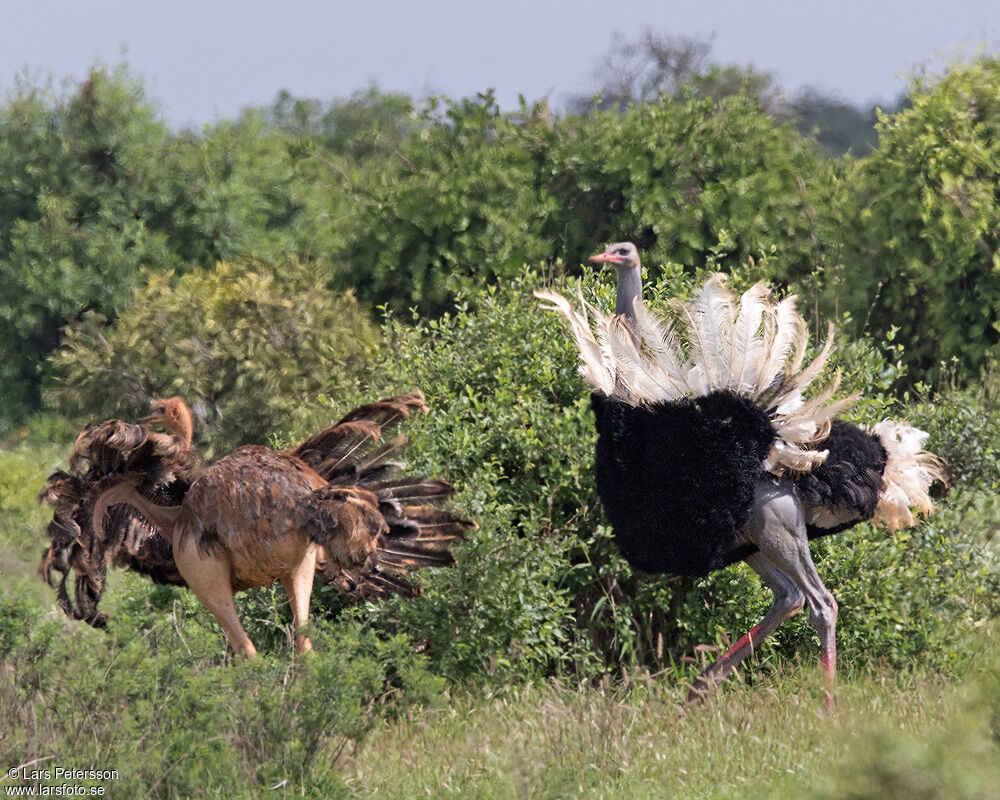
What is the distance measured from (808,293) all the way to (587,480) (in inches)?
212

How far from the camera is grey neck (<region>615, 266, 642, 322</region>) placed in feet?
18.5

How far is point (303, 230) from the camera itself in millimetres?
16484

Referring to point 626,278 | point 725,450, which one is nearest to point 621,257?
point 626,278

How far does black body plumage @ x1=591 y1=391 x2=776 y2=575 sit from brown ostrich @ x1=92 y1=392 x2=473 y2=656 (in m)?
0.92

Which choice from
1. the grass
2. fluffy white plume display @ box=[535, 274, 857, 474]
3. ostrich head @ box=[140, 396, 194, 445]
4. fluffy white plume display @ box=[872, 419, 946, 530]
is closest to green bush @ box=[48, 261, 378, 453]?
ostrich head @ box=[140, 396, 194, 445]

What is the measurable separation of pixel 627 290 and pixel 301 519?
1.67 meters

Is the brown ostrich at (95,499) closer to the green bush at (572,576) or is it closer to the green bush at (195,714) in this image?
the green bush at (195,714)

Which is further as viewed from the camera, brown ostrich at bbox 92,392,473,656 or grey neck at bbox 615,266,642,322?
grey neck at bbox 615,266,642,322

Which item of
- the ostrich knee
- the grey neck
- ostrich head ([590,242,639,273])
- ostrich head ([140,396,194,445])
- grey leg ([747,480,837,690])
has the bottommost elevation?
the ostrich knee

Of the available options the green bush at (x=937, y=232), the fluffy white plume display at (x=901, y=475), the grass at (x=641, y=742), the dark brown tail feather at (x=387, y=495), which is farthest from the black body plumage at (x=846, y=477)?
the green bush at (x=937, y=232)

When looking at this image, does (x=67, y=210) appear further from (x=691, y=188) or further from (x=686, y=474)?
(x=686, y=474)

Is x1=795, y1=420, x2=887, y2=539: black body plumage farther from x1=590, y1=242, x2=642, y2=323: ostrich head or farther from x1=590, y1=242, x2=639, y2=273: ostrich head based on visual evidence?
x1=590, y1=242, x2=639, y2=273: ostrich head

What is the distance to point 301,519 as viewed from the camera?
5.26m

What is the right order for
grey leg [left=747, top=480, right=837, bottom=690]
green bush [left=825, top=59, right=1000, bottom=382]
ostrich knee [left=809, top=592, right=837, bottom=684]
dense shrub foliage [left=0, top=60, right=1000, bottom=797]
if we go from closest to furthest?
dense shrub foliage [left=0, top=60, right=1000, bottom=797] → grey leg [left=747, top=480, right=837, bottom=690] → ostrich knee [left=809, top=592, right=837, bottom=684] → green bush [left=825, top=59, right=1000, bottom=382]
